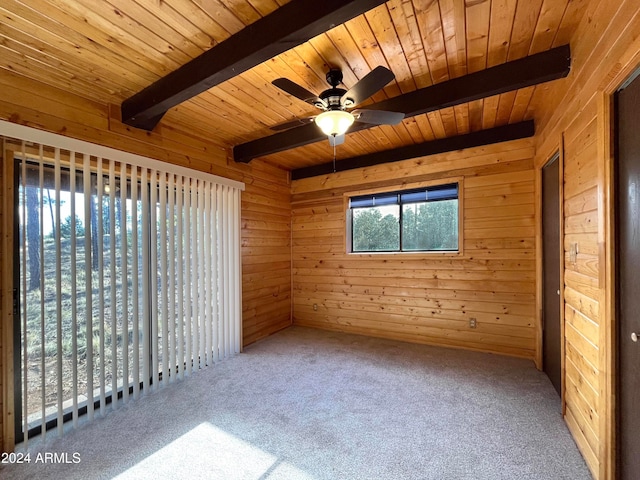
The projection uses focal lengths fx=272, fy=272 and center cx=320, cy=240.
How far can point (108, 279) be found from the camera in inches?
88.7

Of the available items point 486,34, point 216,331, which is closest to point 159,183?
point 216,331

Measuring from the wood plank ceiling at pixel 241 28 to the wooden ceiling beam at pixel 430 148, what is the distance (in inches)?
24.0

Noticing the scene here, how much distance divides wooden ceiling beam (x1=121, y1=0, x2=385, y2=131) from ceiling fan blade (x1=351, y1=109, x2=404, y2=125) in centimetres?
72

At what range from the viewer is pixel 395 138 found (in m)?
3.32

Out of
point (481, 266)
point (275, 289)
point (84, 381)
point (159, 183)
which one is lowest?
point (84, 381)

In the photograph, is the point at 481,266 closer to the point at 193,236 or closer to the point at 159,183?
the point at 193,236

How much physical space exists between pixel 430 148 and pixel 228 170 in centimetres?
257

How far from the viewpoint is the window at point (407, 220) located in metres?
3.50

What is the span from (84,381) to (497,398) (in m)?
3.34

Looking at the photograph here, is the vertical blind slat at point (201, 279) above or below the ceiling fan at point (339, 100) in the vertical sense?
below

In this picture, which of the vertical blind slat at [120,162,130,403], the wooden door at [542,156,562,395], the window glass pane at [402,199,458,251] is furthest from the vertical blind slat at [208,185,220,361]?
the wooden door at [542,156,562,395]

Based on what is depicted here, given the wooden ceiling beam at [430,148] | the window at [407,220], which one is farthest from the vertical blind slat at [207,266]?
the window at [407,220]

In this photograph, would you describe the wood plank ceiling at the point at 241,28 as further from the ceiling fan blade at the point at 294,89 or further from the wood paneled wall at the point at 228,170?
the ceiling fan blade at the point at 294,89

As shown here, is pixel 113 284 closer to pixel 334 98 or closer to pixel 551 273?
pixel 334 98
